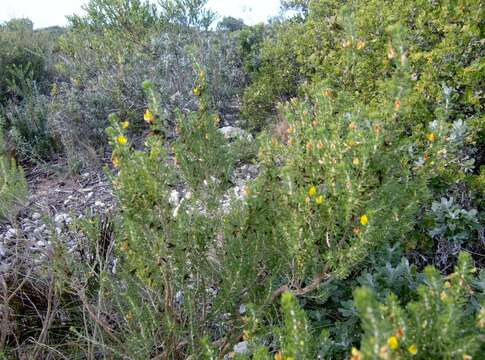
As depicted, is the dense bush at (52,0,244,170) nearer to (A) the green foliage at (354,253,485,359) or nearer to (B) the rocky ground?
(B) the rocky ground

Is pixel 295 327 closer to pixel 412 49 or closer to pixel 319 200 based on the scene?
pixel 319 200

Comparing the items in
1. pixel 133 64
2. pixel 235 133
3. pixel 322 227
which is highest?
pixel 133 64

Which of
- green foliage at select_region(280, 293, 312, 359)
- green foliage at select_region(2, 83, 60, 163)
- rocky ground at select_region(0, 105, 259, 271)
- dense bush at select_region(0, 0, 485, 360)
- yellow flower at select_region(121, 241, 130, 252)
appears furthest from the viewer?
green foliage at select_region(2, 83, 60, 163)

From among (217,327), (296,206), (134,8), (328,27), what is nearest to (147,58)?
(134,8)

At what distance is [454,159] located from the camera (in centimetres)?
243

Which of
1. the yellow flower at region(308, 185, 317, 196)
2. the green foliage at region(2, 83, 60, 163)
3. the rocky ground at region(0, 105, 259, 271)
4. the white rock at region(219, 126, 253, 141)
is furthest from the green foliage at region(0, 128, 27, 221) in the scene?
the green foliage at region(2, 83, 60, 163)

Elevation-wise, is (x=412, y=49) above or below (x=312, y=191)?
above

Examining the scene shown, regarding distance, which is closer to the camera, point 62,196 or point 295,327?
point 295,327

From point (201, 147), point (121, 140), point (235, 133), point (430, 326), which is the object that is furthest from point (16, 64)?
point (430, 326)

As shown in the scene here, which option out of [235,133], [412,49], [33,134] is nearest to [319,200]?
[412,49]

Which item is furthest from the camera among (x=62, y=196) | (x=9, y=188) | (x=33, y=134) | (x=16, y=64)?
(x=16, y=64)

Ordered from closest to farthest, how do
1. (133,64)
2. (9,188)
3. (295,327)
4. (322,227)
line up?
1. (295,327)
2. (322,227)
3. (9,188)
4. (133,64)

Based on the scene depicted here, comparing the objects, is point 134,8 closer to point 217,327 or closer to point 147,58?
point 147,58

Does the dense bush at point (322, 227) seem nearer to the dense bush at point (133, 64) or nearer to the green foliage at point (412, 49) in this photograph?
the green foliage at point (412, 49)
